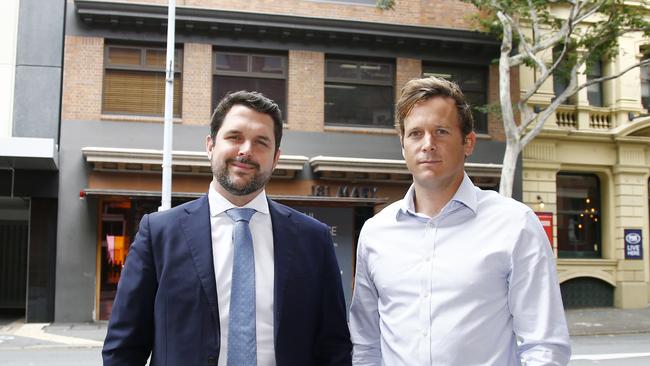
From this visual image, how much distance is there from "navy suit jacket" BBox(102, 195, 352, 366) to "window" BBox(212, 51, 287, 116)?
47.8ft

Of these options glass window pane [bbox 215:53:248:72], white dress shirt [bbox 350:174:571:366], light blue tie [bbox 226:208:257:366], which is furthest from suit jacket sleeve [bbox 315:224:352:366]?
glass window pane [bbox 215:53:248:72]

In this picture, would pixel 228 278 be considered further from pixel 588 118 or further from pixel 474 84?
pixel 588 118

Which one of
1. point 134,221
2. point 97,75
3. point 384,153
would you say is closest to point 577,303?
point 384,153

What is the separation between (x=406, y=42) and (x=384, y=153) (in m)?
3.37

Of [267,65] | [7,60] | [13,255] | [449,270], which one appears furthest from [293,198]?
[449,270]

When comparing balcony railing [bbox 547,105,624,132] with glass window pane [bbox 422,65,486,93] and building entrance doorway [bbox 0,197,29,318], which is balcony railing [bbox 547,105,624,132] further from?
building entrance doorway [bbox 0,197,29,318]

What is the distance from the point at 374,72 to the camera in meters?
18.2

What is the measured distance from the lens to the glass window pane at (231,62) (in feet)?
56.7

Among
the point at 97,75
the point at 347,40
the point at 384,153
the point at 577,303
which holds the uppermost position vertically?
the point at 347,40

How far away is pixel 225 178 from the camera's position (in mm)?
2873

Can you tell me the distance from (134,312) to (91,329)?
43.7ft

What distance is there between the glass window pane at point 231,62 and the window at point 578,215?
10.7 metres

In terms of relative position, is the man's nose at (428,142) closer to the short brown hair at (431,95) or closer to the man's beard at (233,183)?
the short brown hair at (431,95)

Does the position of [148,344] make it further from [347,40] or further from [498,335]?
[347,40]
